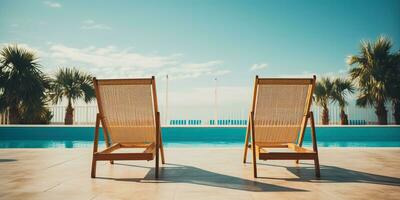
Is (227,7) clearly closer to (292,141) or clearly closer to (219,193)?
(292,141)

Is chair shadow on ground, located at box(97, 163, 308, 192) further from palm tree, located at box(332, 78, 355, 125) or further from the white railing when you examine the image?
palm tree, located at box(332, 78, 355, 125)

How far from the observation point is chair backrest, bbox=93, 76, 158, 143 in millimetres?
3098

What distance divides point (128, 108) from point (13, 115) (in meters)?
12.3

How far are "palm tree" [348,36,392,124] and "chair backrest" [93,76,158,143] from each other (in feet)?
45.4

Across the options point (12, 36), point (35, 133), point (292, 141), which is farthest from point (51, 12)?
point (292, 141)

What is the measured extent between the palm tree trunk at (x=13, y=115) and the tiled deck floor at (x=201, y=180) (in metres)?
10.7

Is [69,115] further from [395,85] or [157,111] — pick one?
[395,85]

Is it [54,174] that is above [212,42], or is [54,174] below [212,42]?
below

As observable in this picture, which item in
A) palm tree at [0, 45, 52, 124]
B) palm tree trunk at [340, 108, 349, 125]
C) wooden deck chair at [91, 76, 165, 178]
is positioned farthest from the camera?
palm tree trunk at [340, 108, 349, 125]

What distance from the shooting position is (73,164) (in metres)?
3.58

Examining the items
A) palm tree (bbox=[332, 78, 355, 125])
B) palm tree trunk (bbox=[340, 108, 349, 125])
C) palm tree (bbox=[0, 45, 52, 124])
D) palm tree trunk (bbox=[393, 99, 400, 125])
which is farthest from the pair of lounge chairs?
palm tree trunk (bbox=[340, 108, 349, 125])

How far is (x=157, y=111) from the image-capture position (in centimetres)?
315

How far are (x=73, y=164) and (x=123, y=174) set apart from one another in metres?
1.04

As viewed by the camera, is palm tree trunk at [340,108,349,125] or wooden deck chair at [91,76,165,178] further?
palm tree trunk at [340,108,349,125]
